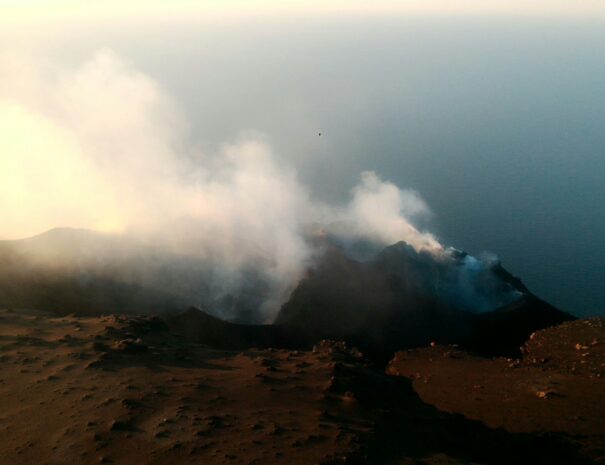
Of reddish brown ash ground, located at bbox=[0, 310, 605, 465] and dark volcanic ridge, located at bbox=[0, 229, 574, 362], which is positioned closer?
reddish brown ash ground, located at bbox=[0, 310, 605, 465]

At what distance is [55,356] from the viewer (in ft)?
99.1

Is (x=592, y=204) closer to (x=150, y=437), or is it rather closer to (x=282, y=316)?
(x=282, y=316)

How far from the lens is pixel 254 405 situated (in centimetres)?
2656

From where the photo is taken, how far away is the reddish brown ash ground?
22.2 meters

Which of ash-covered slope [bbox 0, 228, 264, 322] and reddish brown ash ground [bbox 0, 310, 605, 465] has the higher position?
ash-covered slope [bbox 0, 228, 264, 322]

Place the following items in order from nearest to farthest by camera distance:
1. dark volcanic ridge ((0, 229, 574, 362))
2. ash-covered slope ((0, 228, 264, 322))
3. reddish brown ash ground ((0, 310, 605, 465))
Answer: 1. reddish brown ash ground ((0, 310, 605, 465))
2. ash-covered slope ((0, 228, 264, 322))
3. dark volcanic ridge ((0, 229, 574, 362))

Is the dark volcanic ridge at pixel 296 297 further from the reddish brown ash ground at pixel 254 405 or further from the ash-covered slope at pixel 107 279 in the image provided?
the reddish brown ash ground at pixel 254 405

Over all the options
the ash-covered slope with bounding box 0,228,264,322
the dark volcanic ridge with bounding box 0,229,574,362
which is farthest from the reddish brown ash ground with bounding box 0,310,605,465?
the ash-covered slope with bounding box 0,228,264,322

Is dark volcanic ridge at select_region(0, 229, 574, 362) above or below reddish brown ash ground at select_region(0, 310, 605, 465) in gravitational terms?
above

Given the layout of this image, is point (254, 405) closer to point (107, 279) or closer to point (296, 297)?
point (296, 297)

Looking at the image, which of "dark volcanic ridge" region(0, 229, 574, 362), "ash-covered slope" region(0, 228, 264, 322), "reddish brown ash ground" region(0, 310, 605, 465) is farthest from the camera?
"dark volcanic ridge" region(0, 229, 574, 362)

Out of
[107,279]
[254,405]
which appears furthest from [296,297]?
[254,405]

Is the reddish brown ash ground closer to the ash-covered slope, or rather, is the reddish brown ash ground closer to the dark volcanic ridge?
the dark volcanic ridge

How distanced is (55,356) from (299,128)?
558 ft
